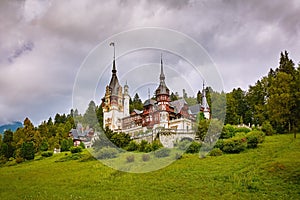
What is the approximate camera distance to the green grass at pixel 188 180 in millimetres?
19094

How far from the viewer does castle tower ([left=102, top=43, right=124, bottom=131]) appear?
5297 cm

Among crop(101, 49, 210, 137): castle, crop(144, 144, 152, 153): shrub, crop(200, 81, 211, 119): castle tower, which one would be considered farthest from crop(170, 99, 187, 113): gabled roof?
crop(144, 144, 152, 153): shrub

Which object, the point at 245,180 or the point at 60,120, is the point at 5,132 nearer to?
the point at 60,120

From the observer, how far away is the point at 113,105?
5566 centimetres

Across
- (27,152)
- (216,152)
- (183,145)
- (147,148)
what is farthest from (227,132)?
(27,152)

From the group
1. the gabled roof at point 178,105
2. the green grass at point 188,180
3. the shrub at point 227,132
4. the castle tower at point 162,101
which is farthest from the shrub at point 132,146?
the gabled roof at point 178,105

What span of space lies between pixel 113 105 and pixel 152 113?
10.0 meters

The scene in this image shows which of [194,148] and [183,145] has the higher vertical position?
[183,145]

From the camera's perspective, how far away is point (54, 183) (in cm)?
2475

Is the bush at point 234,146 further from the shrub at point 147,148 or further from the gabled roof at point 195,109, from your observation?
the gabled roof at point 195,109

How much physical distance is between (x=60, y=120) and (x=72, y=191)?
64726mm

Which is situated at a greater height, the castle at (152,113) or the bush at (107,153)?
the castle at (152,113)

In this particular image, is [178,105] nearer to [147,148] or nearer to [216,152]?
[147,148]

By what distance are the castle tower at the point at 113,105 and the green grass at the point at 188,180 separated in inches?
873
